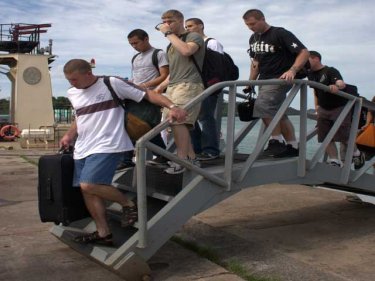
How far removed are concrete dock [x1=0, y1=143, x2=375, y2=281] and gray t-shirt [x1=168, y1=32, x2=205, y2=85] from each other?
1597mm

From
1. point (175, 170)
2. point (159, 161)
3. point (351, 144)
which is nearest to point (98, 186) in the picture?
point (175, 170)

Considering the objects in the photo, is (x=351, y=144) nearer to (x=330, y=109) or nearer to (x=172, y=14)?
(x=330, y=109)

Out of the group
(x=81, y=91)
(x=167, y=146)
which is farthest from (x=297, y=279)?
(x=167, y=146)

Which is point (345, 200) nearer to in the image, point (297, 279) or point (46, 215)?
point (297, 279)

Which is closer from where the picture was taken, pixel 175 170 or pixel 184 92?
pixel 175 170

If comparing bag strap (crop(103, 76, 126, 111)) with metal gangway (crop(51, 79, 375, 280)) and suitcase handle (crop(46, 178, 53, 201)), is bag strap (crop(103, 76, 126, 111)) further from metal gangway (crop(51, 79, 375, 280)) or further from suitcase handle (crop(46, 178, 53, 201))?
suitcase handle (crop(46, 178, 53, 201))

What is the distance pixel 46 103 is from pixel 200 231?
56.9 ft

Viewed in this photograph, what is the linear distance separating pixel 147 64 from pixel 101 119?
160 cm

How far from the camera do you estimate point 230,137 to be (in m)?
4.50

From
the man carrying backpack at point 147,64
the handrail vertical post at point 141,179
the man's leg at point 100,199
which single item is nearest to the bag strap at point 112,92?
the handrail vertical post at point 141,179

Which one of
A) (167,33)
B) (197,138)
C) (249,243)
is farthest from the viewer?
(197,138)

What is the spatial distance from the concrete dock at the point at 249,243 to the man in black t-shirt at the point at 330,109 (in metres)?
0.77

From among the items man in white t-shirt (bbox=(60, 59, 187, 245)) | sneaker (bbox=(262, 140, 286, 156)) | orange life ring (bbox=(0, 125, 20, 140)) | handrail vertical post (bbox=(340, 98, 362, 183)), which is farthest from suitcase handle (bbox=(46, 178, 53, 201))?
orange life ring (bbox=(0, 125, 20, 140))

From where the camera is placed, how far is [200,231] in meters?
5.68
